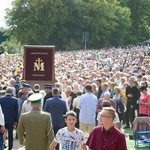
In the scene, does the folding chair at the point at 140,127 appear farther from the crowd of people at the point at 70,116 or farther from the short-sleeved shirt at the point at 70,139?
the short-sleeved shirt at the point at 70,139

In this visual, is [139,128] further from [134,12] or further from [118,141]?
[134,12]

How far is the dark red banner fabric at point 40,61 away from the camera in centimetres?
2080

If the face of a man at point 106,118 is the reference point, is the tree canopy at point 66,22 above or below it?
above

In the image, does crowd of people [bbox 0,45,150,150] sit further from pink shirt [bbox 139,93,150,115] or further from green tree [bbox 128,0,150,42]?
green tree [bbox 128,0,150,42]

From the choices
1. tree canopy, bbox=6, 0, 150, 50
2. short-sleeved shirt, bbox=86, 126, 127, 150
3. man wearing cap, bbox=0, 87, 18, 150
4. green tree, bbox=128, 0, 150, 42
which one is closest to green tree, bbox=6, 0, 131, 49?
tree canopy, bbox=6, 0, 150, 50

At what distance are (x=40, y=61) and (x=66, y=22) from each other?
191 feet

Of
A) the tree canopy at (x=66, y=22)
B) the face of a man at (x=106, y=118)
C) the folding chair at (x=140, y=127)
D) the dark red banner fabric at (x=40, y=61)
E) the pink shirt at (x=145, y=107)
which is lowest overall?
the folding chair at (x=140, y=127)

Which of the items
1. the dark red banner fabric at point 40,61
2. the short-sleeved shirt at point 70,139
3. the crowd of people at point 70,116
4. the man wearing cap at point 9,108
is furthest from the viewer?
the dark red banner fabric at point 40,61

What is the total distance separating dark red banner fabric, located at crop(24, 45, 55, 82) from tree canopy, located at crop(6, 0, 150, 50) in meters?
55.9

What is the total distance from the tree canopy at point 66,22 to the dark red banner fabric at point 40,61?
184ft

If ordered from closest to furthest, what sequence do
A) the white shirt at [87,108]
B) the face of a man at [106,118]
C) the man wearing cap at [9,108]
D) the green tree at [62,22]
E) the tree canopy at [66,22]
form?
1. the face of a man at [106,118]
2. the man wearing cap at [9,108]
3. the white shirt at [87,108]
4. the green tree at [62,22]
5. the tree canopy at [66,22]

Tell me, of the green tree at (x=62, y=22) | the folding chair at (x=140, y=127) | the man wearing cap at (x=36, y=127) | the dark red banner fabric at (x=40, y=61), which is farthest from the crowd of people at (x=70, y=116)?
the green tree at (x=62, y=22)

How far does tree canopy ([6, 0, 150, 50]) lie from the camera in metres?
77.6

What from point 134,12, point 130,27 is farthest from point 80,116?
point 134,12
